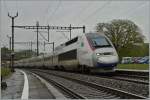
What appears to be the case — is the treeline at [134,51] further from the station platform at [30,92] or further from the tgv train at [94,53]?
the station platform at [30,92]

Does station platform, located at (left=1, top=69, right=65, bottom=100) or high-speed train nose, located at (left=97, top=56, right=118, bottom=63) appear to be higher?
high-speed train nose, located at (left=97, top=56, right=118, bottom=63)

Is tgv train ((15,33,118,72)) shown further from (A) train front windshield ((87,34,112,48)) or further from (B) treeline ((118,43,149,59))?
(B) treeline ((118,43,149,59))

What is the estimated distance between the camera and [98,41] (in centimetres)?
2728

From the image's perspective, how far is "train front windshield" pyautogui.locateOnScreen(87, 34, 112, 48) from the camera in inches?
Answer: 1057

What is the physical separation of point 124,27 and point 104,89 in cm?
7124

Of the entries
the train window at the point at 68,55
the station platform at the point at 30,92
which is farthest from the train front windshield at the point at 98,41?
the station platform at the point at 30,92

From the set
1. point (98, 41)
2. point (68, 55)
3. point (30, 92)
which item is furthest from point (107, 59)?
point (68, 55)

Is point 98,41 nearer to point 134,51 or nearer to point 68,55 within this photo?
point 68,55

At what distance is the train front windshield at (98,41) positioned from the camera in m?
26.8

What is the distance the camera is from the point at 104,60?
2538 cm

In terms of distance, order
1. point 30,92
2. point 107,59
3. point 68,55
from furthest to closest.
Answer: point 68,55
point 107,59
point 30,92

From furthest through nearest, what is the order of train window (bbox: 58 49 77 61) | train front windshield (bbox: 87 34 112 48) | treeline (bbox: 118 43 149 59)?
treeline (bbox: 118 43 149 59) < train window (bbox: 58 49 77 61) < train front windshield (bbox: 87 34 112 48)

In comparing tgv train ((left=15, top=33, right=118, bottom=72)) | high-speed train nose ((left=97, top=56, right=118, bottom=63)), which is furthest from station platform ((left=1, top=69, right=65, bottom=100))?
tgv train ((left=15, top=33, right=118, bottom=72))

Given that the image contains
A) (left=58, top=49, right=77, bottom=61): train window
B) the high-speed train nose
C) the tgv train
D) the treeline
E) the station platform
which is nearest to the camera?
the station platform
